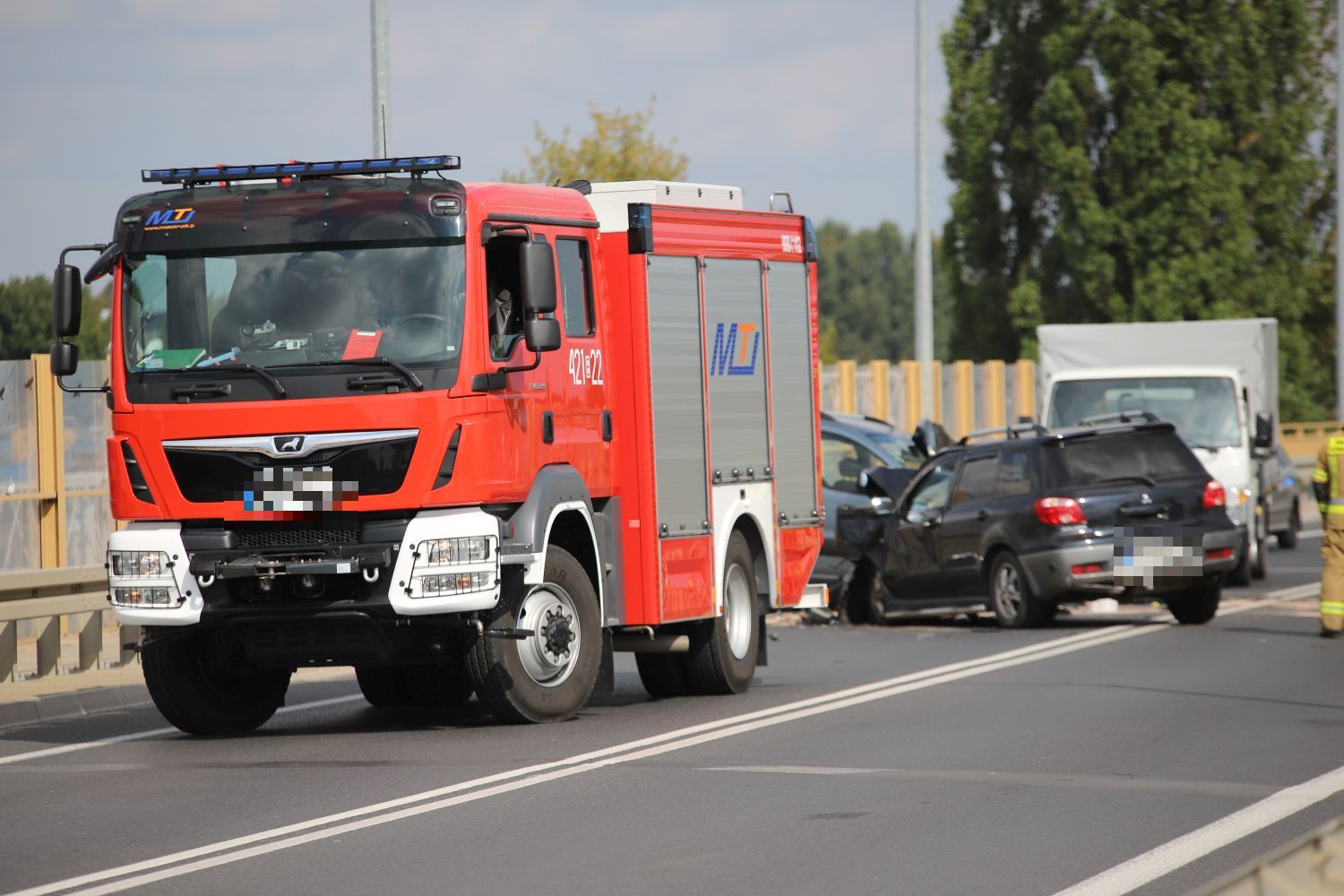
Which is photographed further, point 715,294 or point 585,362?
point 715,294

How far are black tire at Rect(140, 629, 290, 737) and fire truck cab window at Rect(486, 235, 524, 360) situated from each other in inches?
90.0

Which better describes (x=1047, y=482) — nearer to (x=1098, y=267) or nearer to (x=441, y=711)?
(x=441, y=711)

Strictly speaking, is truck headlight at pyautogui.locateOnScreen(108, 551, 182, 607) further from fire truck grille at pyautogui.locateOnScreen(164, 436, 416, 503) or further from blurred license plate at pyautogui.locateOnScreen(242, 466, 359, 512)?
blurred license plate at pyautogui.locateOnScreen(242, 466, 359, 512)

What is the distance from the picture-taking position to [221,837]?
8.20 m

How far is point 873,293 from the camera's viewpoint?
149 meters

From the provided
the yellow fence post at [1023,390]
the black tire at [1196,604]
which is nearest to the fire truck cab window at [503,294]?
the black tire at [1196,604]

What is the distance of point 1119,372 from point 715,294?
1081 cm

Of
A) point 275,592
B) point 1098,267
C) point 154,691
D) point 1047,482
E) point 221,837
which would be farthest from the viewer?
point 1098,267

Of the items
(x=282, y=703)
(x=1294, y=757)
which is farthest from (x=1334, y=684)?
(x=282, y=703)

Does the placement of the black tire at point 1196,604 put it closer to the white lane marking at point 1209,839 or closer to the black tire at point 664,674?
the black tire at point 664,674

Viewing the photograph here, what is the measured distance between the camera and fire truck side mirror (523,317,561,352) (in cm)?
1086

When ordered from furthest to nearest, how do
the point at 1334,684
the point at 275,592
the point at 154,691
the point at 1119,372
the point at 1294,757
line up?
the point at 1119,372, the point at 1334,684, the point at 154,691, the point at 275,592, the point at 1294,757

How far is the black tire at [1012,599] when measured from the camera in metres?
18.3

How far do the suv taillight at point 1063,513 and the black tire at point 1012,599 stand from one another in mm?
542
